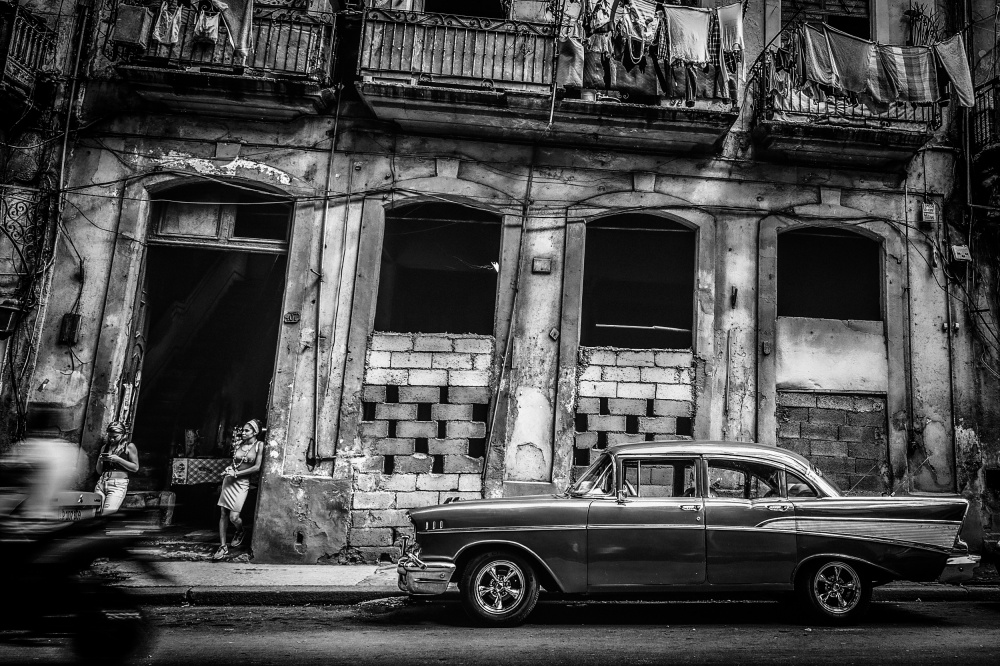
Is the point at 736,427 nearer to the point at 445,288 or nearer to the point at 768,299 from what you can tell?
the point at 768,299

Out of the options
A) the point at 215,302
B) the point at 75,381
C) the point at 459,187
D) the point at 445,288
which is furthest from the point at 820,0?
the point at 75,381

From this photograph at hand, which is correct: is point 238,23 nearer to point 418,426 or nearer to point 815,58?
point 418,426

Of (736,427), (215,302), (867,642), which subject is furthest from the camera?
(215,302)

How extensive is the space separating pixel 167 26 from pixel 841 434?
1089 centimetres

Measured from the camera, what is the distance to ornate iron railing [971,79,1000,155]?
382 inches

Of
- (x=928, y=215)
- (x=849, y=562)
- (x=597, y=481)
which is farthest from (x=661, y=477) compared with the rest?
(x=928, y=215)

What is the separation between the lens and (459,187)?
31.7 ft

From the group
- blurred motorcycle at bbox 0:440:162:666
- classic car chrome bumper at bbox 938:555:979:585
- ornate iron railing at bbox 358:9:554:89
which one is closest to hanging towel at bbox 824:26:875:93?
ornate iron railing at bbox 358:9:554:89

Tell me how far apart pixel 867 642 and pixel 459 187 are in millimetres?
7211

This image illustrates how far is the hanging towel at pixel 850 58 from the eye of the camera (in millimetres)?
9445

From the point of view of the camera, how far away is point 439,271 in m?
10.6

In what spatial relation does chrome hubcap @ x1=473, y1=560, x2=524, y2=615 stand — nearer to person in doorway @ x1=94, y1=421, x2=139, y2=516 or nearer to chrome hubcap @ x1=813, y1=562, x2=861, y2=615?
chrome hubcap @ x1=813, y1=562, x2=861, y2=615

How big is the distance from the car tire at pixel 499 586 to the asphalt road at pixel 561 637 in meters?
0.17

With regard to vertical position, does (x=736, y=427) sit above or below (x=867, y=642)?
above
